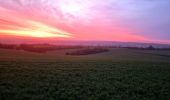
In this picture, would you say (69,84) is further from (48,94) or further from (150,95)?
(150,95)

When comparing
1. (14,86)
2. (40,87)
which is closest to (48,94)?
(40,87)

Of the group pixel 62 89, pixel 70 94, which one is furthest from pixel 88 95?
pixel 62 89

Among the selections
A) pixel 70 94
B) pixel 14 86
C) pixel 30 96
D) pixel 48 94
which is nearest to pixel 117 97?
pixel 70 94

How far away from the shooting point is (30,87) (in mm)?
14492

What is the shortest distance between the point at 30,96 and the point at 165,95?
8482 mm

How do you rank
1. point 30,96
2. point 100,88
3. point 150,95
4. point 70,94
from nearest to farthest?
point 30,96 → point 70,94 → point 150,95 → point 100,88

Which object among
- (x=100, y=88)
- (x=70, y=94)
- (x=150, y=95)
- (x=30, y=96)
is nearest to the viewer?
(x=30, y=96)

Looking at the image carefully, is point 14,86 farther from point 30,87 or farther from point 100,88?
point 100,88

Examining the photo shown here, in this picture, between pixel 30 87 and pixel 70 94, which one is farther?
pixel 30 87

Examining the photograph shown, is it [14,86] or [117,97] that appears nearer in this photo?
[117,97]

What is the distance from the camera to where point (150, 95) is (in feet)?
46.1

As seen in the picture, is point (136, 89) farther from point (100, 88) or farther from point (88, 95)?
point (88, 95)

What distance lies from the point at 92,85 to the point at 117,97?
340 cm

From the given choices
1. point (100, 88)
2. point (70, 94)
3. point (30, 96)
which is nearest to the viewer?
point (30, 96)
